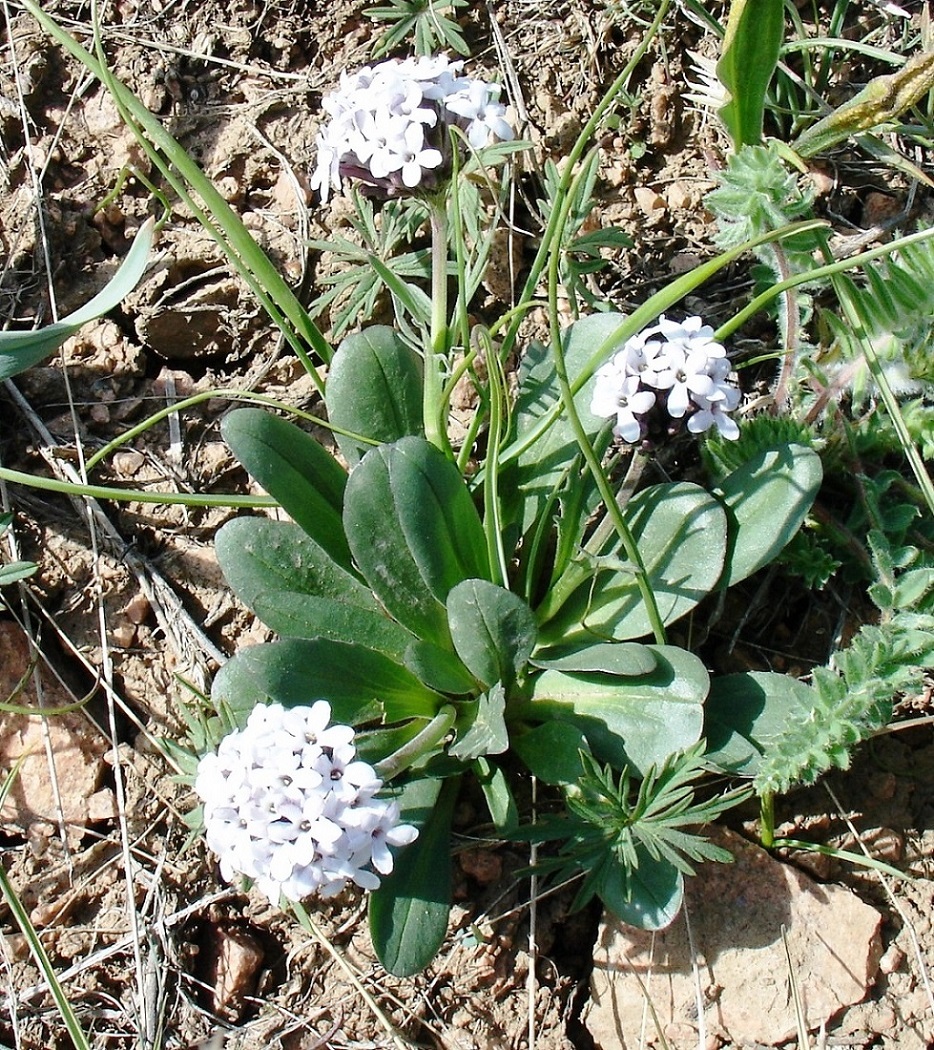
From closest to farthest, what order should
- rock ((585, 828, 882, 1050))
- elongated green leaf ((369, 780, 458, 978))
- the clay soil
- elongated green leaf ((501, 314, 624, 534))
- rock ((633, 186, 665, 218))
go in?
elongated green leaf ((369, 780, 458, 978)), rock ((585, 828, 882, 1050)), the clay soil, elongated green leaf ((501, 314, 624, 534)), rock ((633, 186, 665, 218))

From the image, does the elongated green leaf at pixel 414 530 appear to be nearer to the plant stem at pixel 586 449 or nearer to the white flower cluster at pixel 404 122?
the plant stem at pixel 586 449

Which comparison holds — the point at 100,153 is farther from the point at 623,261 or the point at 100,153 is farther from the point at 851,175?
the point at 851,175

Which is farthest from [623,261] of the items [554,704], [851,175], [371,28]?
[554,704]

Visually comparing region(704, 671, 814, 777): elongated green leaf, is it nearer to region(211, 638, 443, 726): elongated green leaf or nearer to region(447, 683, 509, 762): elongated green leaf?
region(447, 683, 509, 762): elongated green leaf

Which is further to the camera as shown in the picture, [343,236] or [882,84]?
[343,236]

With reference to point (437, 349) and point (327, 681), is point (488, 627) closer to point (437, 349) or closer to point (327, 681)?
point (327, 681)

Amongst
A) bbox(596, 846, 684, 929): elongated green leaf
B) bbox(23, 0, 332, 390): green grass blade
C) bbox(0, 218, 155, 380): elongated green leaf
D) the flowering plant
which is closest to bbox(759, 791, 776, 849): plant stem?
the flowering plant

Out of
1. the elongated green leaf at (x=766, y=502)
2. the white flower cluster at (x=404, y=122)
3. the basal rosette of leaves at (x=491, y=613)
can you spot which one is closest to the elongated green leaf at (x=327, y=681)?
the basal rosette of leaves at (x=491, y=613)
